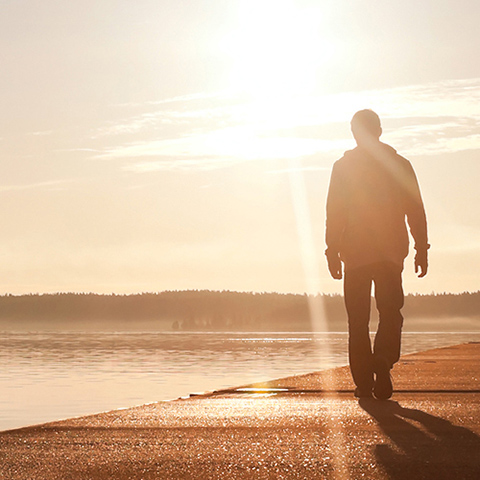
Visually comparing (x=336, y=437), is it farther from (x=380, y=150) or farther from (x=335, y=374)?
(x=335, y=374)

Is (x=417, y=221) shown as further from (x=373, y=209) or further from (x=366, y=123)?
(x=366, y=123)

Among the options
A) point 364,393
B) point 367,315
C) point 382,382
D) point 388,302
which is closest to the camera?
point 382,382

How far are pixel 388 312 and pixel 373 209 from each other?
88 cm

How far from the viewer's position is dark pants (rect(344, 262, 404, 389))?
8.27 m

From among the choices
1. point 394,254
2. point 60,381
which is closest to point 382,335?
point 394,254

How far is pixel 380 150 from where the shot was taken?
28.3 feet

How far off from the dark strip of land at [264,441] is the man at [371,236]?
19.5 inches

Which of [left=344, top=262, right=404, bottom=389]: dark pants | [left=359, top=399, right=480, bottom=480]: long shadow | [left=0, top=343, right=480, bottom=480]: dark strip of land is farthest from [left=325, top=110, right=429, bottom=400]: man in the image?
[left=359, top=399, right=480, bottom=480]: long shadow

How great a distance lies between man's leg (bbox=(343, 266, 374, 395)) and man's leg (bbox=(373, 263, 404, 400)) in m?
0.08

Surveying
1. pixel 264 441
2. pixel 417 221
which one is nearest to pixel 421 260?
pixel 417 221

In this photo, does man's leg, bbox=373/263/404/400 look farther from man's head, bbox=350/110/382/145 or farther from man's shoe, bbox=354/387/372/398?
man's head, bbox=350/110/382/145

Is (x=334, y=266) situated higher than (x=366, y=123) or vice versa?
Answer: (x=366, y=123)

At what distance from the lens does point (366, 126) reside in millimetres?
8633

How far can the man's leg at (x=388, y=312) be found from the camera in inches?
324
